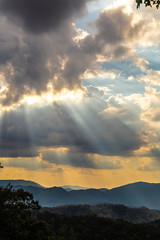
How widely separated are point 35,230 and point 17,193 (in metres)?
6.25

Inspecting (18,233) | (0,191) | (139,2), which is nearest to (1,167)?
(0,191)

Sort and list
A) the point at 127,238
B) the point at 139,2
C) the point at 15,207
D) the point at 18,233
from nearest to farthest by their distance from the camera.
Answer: the point at 139,2 < the point at 18,233 < the point at 15,207 < the point at 127,238

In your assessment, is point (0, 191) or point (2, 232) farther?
point (0, 191)

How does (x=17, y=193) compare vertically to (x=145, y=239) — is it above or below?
above

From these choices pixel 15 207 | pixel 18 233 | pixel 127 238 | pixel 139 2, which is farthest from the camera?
pixel 127 238

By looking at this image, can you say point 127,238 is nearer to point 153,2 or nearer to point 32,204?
point 32,204

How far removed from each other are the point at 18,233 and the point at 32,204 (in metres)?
4.96

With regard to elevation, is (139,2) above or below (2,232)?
above

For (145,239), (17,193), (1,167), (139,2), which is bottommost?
(145,239)

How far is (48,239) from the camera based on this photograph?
39875 mm

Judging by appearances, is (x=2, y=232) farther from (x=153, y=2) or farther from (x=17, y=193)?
(x=153, y=2)

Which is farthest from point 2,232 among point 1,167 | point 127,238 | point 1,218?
point 127,238

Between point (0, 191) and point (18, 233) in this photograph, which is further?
point (0, 191)

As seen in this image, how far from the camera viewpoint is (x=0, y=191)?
43.7 meters
